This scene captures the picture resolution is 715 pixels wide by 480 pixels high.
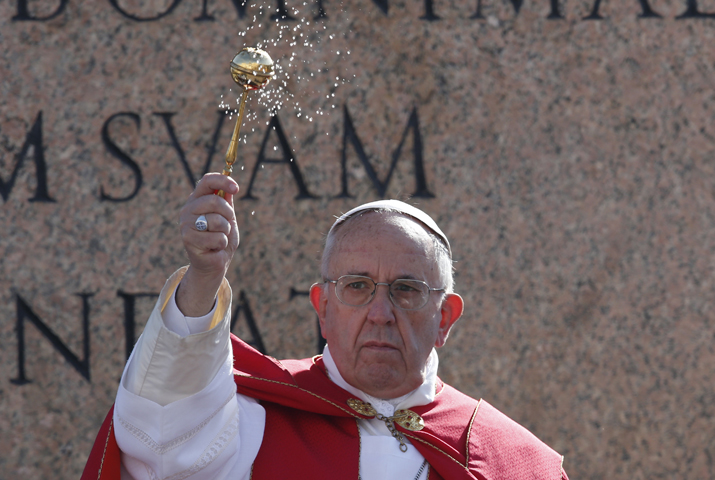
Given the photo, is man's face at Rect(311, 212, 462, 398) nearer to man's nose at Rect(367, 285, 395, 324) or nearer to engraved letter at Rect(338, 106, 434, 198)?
man's nose at Rect(367, 285, 395, 324)

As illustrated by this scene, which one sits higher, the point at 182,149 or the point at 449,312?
the point at 182,149

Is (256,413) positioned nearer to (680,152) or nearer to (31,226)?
(31,226)

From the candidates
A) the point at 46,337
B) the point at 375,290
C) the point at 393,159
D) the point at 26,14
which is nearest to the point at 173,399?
the point at 375,290

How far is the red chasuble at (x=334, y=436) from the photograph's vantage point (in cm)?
244

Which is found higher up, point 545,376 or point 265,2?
point 265,2

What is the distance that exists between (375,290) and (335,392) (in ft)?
1.15

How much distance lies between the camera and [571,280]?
11.6 ft

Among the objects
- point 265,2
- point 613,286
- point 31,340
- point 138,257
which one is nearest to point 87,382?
point 31,340

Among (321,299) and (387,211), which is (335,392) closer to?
(321,299)

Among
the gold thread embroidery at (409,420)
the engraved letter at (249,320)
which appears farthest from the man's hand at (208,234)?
the engraved letter at (249,320)

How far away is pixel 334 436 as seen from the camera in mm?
2512

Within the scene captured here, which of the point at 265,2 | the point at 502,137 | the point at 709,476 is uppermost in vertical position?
the point at 265,2

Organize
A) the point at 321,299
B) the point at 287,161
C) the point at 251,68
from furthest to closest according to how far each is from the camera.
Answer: the point at 287,161 → the point at 321,299 → the point at 251,68

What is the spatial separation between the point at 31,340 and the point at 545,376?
7.10 feet
